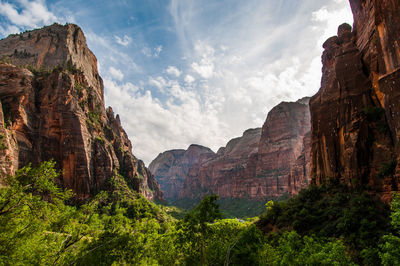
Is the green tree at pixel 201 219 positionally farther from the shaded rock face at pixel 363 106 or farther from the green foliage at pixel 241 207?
the green foliage at pixel 241 207

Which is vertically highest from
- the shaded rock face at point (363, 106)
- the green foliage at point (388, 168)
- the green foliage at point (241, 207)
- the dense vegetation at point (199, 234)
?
the shaded rock face at point (363, 106)

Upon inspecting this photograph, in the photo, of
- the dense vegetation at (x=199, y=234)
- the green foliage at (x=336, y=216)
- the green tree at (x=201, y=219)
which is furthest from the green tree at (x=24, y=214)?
the green foliage at (x=336, y=216)

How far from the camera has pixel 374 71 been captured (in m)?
32.0

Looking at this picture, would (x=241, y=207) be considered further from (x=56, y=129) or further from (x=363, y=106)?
(x=363, y=106)

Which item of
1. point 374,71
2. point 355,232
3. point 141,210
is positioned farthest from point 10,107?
point 374,71

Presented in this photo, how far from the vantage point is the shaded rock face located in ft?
85.7

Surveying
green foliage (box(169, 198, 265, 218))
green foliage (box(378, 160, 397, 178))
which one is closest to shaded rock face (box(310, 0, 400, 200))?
green foliage (box(378, 160, 397, 178))

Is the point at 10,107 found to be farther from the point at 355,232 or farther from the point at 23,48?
the point at 355,232

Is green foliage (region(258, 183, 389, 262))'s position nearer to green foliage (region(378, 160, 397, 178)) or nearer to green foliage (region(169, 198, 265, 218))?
green foliage (region(378, 160, 397, 178))

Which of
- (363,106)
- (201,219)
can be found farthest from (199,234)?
(363,106)

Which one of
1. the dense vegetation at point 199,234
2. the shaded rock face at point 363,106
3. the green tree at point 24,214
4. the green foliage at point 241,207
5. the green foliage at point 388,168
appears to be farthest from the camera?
the green foliage at point 241,207

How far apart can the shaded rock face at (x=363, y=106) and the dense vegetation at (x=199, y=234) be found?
3.65 metres

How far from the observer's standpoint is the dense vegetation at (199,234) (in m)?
10.3

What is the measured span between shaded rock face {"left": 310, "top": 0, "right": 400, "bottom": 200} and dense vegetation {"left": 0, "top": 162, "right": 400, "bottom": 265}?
3648 millimetres
